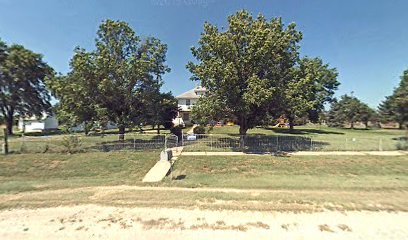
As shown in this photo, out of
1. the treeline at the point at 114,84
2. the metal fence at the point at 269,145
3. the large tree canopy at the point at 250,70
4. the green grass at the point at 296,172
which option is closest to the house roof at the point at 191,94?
the treeline at the point at 114,84

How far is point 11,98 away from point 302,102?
4167 cm

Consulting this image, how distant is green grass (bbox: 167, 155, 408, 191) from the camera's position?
31.4 feet

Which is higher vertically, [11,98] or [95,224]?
[11,98]

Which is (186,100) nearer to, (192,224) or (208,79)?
(208,79)

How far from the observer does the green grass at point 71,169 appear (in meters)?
10.0

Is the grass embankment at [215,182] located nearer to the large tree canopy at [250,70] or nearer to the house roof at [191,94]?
the large tree canopy at [250,70]

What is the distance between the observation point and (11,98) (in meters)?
35.1

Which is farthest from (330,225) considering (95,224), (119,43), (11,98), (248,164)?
(11,98)

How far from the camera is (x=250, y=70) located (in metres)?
16.7

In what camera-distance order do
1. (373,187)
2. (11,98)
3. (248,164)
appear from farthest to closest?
1. (11,98)
2. (248,164)
3. (373,187)

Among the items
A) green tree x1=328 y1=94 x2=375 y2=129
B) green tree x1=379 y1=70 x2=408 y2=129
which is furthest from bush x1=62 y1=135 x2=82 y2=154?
green tree x1=328 y1=94 x2=375 y2=129

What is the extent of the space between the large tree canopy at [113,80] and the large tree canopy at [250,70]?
4028 mm

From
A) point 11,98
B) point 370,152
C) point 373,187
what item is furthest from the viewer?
point 11,98

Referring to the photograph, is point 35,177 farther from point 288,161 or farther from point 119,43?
point 288,161
